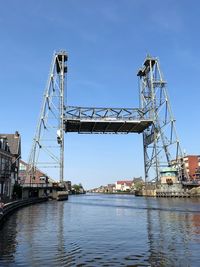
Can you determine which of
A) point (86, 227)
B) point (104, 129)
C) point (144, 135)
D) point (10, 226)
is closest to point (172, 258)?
point (86, 227)

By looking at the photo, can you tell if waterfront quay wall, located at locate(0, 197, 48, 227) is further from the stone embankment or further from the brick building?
the brick building

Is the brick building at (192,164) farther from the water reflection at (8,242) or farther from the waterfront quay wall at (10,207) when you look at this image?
the water reflection at (8,242)

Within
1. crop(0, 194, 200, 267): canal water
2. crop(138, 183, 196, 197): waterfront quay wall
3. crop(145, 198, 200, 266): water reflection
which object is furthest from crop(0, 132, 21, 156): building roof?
crop(145, 198, 200, 266): water reflection

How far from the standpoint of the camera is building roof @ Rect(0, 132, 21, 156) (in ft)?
235

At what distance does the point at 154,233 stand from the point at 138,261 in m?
8.48

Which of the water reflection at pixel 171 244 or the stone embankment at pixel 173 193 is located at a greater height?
the stone embankment at pixel 173 193

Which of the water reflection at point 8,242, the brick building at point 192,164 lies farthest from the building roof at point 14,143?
the brick building at point 192,164

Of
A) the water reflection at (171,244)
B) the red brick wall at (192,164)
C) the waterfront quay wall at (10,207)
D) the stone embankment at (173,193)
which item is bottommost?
the water reflection at (171,244)

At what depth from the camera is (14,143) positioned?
239ft

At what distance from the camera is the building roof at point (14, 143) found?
7175cm

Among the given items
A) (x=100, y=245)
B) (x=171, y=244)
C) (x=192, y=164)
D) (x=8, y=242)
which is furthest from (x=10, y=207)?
(x=192, y=164)

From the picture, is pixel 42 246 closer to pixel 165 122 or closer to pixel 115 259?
pixel 115 259

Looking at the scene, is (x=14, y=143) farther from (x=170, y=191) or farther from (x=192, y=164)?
(x=192, y=164)

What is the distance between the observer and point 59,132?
8350 cm
